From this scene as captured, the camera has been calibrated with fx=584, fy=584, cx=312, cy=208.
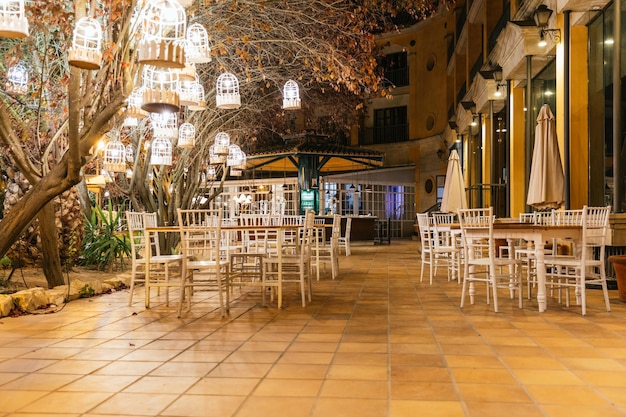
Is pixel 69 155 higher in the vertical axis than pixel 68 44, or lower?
lower

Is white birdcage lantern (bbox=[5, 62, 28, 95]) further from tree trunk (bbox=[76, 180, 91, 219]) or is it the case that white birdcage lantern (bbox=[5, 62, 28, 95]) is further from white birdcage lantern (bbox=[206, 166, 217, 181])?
white birdcage lantern (bbox=[206, 166, 217, 181])

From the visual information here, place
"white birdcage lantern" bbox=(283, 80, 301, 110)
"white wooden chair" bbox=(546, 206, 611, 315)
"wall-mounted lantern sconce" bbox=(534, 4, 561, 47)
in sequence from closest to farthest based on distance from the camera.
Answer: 1. "white wooden chair" bbox=(546, 206, 611, 315)
2. "white birdcage lantern" bbox=(283, 80, 301, 110)
3. "wall-mounted lantern sconce" bbox=(534, 4, 561, 47)

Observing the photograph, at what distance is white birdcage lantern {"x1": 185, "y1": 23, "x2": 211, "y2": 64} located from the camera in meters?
5.50

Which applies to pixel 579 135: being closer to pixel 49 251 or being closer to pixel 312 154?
pixel 49 251

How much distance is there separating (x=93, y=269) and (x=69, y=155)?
12.5ft

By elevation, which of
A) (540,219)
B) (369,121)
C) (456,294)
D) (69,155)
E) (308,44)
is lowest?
(456,294)

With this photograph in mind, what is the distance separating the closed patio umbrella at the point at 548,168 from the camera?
739 cm

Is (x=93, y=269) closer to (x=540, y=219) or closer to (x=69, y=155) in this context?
(x=69, y=155)

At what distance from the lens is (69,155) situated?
17.7 ft

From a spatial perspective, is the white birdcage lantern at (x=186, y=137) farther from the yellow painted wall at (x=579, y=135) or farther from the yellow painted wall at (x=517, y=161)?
the yellow painted wall at (x=517, y=161)

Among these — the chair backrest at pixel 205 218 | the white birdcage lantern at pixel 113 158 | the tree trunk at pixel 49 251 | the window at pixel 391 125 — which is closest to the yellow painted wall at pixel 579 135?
the chair backrest at pixel 205 218

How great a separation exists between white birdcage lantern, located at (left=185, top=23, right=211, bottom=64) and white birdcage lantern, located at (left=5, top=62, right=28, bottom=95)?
7.18ft

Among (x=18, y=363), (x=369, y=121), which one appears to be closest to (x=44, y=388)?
(x=18, y=363)

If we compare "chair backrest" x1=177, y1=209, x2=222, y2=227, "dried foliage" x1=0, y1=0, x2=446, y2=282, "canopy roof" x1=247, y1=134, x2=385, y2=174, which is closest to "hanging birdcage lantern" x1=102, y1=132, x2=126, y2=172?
"dried foliage" x1=0, y1=0, x2=446, y2=282
